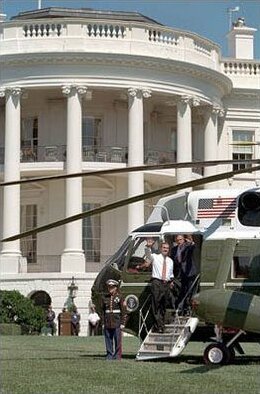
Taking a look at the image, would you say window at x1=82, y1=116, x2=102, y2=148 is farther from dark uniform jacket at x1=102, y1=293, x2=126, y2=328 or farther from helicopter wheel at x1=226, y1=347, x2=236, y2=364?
helicopter wheel at x1=226, y1=347, x2=236, y2=364

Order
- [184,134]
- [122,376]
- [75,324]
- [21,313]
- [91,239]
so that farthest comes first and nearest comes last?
[184,134]
[91,239]
[75,324]
[21,313]
[122,376]

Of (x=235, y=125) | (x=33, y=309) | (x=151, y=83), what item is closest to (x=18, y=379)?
(x=33, y=309)

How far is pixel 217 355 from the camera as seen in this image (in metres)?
14.9

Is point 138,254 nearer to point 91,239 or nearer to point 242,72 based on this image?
point 91,239

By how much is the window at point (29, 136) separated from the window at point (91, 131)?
220 centimetres

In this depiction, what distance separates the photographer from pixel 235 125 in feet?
166

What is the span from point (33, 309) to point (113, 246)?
8.60 m

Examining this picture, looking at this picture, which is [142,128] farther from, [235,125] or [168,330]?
[168,330]

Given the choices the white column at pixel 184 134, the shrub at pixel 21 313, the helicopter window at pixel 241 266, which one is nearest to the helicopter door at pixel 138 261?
the helicopter window at pixel 241 266

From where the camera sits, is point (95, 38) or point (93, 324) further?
point (95, 38)

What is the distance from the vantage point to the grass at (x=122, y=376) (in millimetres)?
11375

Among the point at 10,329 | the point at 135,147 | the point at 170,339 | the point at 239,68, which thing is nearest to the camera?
the point at 170,339

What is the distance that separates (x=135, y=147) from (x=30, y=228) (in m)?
5.99

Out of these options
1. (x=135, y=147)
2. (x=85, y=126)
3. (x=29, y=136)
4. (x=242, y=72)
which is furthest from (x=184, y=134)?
(x=29, y=136)
